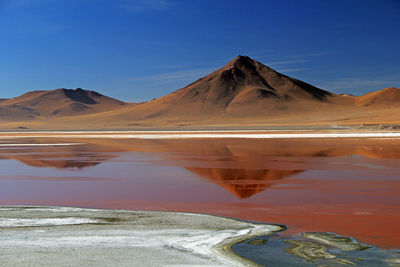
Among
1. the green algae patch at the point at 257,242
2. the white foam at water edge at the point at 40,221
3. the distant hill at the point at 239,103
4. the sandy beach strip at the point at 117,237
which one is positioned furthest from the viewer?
the distant hill at the point at 239,103

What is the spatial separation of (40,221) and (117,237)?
6.55ft

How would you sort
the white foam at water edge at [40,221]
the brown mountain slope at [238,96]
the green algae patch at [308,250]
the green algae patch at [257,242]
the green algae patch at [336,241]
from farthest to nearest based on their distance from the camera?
the brown mountain slope at [238,96] → the white foam at water edge at [40,221] → the green algae patch at [257,242] → the green algae patch at [336,241] → the green algae patch at [308,250]

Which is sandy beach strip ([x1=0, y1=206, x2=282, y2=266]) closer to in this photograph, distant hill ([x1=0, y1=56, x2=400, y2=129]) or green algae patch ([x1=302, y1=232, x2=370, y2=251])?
green algae patch ([x1=302, y1=232, x2=370, y2=251])

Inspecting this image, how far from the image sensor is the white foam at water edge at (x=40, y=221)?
28.1 ft

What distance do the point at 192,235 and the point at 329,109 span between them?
481 ft

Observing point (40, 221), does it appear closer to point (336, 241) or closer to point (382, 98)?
point (336, 241)

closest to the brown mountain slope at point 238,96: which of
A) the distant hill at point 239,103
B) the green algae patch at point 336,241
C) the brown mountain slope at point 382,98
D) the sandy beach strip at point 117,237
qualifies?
the distant hill at point 239,103

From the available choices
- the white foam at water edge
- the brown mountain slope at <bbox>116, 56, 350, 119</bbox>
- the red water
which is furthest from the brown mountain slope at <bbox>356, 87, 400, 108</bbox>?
the white foam at water edge

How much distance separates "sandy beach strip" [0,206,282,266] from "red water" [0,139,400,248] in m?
0.96

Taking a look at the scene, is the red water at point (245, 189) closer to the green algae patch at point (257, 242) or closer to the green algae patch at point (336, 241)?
the green algae patch at point (336, 241)

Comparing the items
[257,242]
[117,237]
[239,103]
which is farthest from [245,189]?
[239,103]

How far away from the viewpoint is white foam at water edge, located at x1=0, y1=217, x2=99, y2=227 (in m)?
8.55

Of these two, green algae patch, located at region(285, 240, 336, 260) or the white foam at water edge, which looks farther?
the white foam at water edge

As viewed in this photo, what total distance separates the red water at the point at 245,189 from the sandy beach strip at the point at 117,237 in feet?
3.15
